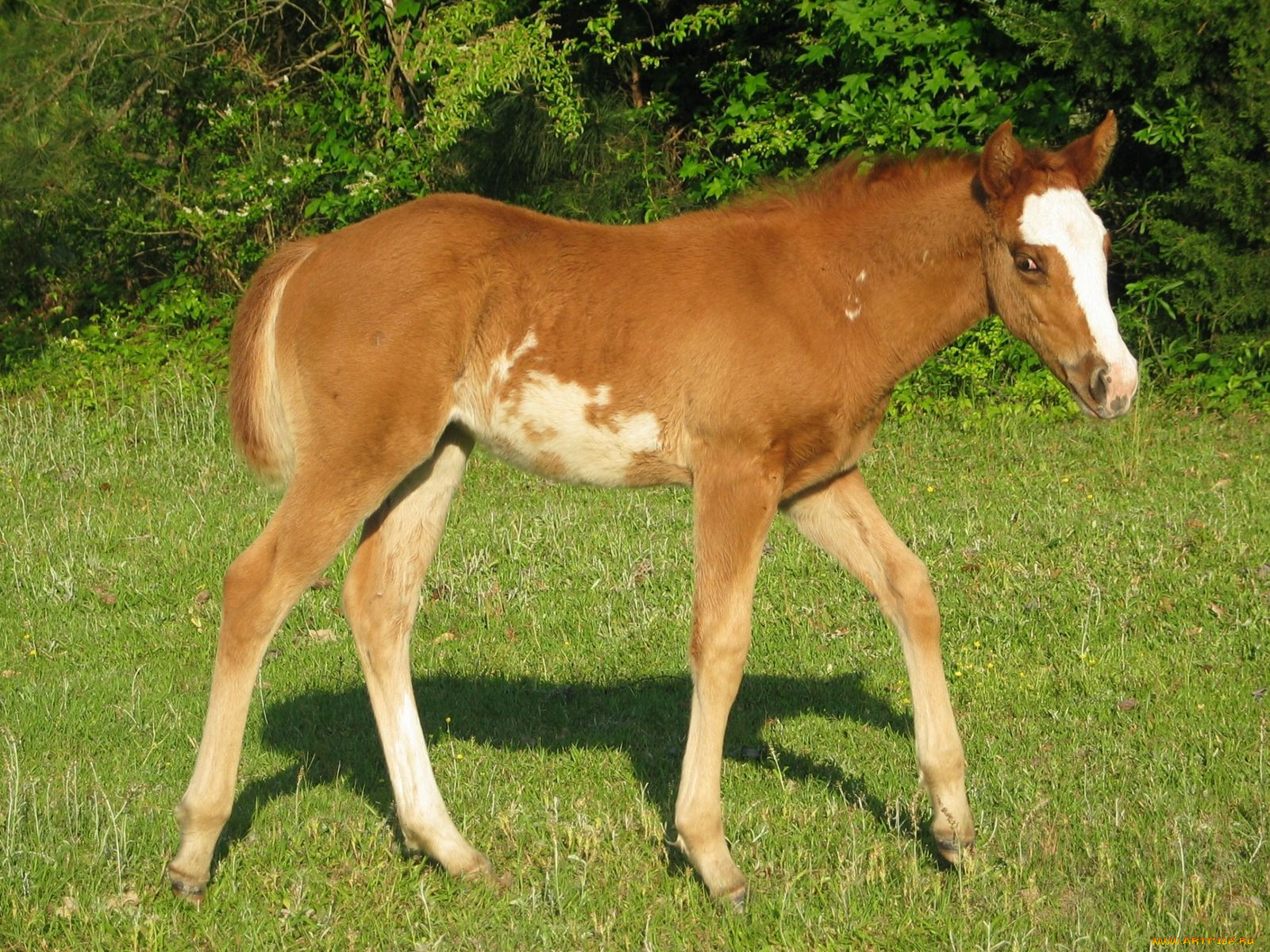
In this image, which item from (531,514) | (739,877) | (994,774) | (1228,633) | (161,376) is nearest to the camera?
(739,877)

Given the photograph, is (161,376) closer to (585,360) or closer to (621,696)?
(621,696)

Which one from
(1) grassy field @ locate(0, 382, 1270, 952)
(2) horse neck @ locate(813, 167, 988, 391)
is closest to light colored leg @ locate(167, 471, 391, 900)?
(1) grassy field @ locate(0, 382, 1270, 952)

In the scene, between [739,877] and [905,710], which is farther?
[905,710]

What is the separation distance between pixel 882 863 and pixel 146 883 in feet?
7.68

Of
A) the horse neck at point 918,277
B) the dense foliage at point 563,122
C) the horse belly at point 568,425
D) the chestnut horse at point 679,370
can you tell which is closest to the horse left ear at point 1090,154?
the chestnut horse at point 679,370

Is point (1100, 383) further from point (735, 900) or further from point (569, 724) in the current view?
point (569, 724)

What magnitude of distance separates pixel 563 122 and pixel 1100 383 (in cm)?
901

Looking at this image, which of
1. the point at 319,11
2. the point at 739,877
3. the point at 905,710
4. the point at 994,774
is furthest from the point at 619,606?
the point at 319,11

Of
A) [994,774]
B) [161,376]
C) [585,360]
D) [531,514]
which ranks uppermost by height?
[585,360]

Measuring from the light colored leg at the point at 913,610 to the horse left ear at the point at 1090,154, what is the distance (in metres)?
1.26

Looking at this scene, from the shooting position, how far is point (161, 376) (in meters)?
14.2

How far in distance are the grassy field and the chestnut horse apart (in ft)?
0.83

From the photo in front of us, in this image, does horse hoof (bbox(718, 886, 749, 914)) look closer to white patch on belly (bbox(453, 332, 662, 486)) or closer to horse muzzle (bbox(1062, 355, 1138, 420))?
white patch on belly (bbox(453, 332, 662, 486))

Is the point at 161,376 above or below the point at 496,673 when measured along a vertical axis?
below
